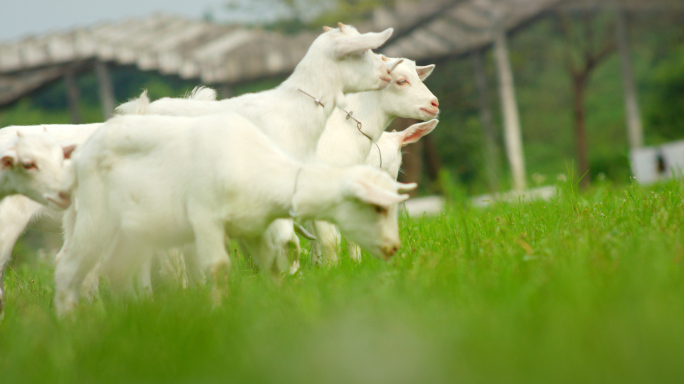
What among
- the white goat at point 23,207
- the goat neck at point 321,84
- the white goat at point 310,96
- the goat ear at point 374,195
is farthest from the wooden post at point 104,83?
the goat ear at point 374,195

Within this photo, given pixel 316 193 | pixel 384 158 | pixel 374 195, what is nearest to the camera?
pixel 374 195

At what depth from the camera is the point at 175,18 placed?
1294 centimetres

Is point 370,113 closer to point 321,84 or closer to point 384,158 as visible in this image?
point 384,158

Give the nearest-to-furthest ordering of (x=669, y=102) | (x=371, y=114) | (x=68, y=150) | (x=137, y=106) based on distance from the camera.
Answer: (x=68, y=150) → (x=137, y=106) → (x=371, y=114) → (x=669, y=102)

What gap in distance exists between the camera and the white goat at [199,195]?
10.9ft

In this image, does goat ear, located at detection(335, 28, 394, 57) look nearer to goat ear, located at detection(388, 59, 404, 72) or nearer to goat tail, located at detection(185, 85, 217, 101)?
goat ear, located at detection(388, 59, 404, 72)

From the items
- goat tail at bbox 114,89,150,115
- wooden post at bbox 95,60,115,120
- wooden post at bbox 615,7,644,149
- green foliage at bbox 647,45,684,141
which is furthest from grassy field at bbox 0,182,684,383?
green foliage at bbox 647,45,684,141

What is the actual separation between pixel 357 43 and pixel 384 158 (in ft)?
4.21

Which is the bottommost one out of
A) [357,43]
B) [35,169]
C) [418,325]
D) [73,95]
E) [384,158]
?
[418,325]

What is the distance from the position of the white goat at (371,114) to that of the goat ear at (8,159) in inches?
76.9

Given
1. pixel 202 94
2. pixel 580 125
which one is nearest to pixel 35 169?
pixel 202 94

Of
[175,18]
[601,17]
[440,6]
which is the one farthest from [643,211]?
[601,17]

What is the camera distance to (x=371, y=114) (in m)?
5.13

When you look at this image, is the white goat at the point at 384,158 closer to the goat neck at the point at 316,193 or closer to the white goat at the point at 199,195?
the white goat at the point at 199,195
